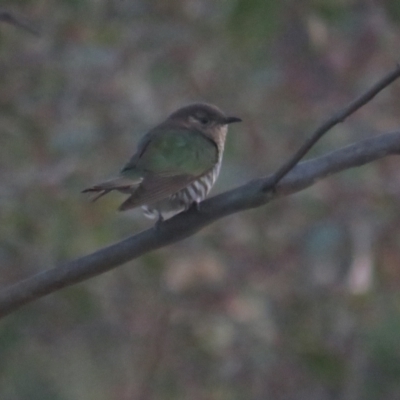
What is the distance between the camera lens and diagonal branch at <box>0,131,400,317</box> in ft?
9.54

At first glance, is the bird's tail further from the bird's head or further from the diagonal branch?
the bird's head

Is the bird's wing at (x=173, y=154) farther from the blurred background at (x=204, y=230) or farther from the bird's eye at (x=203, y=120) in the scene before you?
the blurred background at (x=204, y=230)

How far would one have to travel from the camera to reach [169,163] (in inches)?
171

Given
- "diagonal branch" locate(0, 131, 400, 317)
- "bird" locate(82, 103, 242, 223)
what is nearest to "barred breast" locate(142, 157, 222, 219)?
"bird" locate(82, 103, 242, 223)

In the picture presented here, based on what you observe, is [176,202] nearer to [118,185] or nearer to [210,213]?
[118,185]

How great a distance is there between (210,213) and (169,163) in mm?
1290

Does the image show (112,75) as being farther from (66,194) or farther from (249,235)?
(66,194)

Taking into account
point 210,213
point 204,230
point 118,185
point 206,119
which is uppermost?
point 210,213

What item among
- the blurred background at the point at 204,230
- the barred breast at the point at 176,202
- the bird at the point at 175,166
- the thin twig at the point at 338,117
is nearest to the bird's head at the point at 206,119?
the bird at the point at 175,166

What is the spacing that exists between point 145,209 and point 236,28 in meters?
0.84

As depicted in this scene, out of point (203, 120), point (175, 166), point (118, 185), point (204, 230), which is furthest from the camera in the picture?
point (204, 230)

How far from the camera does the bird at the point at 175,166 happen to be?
3900 millimetres

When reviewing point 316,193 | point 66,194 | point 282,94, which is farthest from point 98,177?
point 282,94

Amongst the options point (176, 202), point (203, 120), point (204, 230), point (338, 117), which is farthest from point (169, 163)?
point (204, 230)
